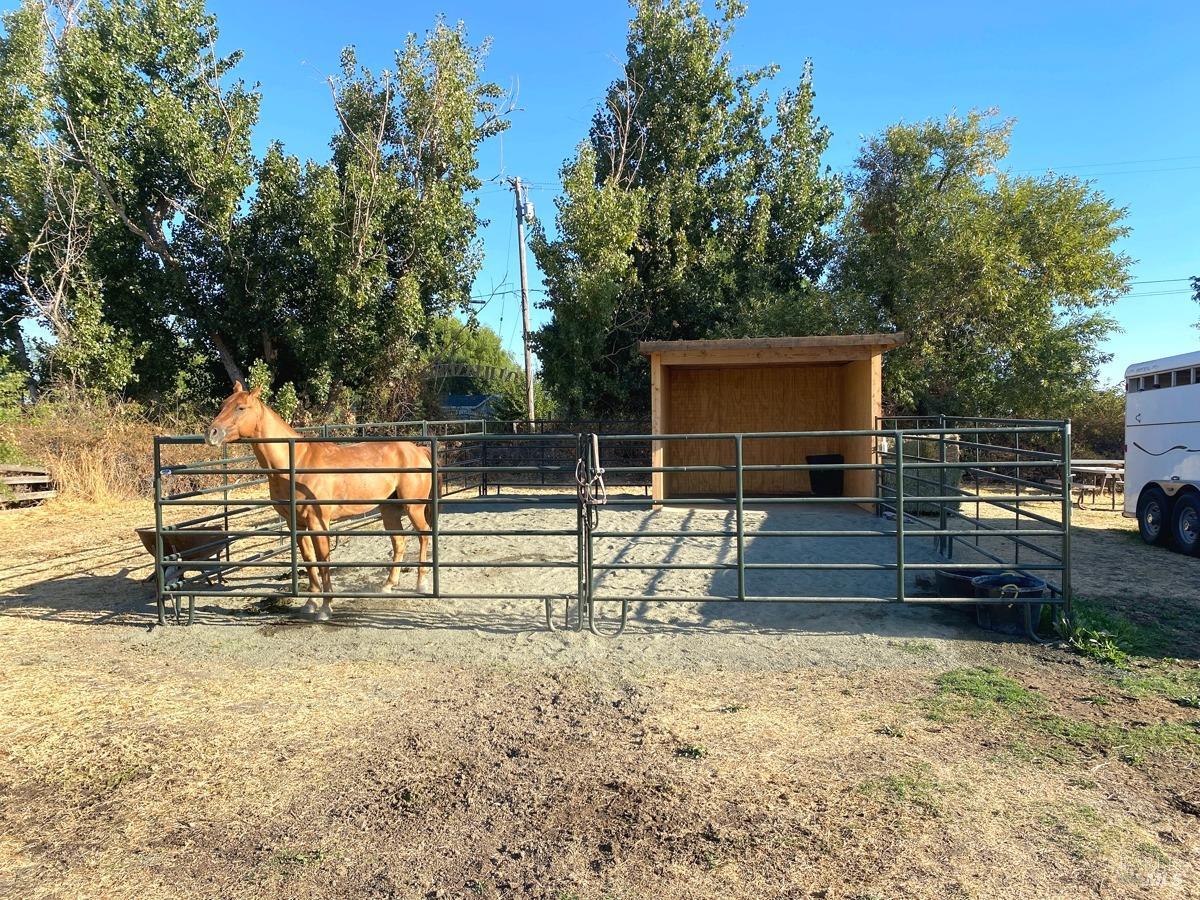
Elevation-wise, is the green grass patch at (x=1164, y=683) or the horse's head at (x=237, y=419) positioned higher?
the horse's head at (x=237, y=419)

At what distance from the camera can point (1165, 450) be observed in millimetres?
9234

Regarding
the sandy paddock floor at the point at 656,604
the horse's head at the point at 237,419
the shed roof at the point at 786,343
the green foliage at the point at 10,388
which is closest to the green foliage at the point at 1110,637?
the sandy paddock floor at the point at 656,604

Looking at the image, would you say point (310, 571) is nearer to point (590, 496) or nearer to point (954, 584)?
point (590, 496)

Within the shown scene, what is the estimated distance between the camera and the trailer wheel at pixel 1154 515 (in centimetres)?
895

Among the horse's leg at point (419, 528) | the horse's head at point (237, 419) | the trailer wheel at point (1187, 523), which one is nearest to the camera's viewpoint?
the horse's head at point (237, 419)

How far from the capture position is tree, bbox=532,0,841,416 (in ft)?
54.5

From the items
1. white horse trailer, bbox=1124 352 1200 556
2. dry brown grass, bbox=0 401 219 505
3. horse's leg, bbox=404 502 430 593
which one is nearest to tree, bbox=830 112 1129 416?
white horse trailer, bbox=1124 352 1200 556

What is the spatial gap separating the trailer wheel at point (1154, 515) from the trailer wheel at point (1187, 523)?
119mm

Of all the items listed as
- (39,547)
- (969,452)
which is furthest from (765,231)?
(39,547)

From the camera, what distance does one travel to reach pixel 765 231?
1786cm

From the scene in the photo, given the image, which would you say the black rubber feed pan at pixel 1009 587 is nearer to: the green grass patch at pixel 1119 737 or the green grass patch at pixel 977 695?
the green grass patch at pixel 977 695

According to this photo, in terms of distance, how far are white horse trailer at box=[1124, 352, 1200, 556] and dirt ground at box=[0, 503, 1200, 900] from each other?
385 cm

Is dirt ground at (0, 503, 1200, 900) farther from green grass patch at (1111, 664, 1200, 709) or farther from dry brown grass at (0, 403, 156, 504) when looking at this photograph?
dry brown grass at (0, 403, 156, 504)

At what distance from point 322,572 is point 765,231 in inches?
585
